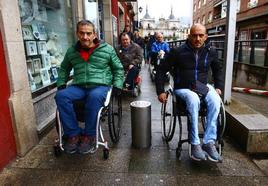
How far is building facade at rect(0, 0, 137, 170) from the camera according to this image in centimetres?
270

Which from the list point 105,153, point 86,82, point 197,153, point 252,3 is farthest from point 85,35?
point 252,3

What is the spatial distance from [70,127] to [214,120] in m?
1.60

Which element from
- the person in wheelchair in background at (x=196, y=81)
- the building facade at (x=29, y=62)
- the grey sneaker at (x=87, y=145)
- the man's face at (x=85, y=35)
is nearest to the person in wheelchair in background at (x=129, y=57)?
the building facade at (x=29, y=62)

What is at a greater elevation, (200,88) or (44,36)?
(44,36)

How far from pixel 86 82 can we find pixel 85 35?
56 centimetres

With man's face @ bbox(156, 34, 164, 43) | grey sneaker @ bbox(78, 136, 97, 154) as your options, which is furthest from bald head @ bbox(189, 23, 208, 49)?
man's face @ bbox(156, 34, 164, 43)

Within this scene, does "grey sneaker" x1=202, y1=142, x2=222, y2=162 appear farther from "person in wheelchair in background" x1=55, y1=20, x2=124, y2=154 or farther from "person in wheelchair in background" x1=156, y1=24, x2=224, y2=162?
"person in wheelchair in background" x1=55, y1=20, x2=124, y2=154

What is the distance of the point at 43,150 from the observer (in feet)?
10.4

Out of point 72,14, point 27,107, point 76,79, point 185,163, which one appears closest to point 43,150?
point 27,107

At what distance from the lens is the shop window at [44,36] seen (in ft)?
11.8

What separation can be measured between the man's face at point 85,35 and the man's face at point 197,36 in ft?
3.90

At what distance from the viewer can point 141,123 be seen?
3.15 m

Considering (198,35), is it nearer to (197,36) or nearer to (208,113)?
(197,36)

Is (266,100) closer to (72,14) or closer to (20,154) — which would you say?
(72,14)
